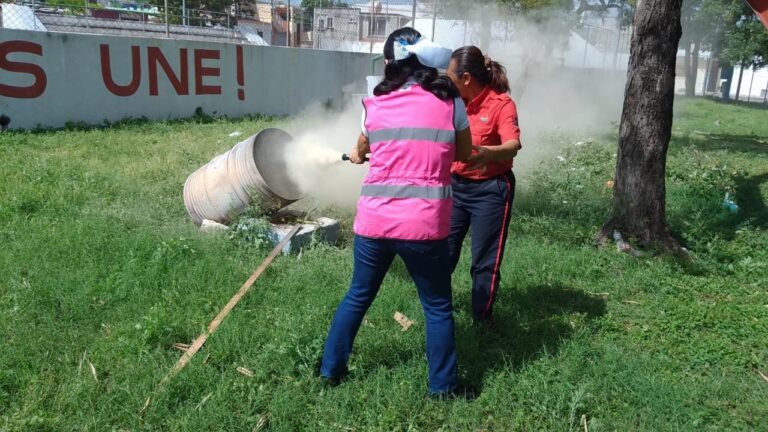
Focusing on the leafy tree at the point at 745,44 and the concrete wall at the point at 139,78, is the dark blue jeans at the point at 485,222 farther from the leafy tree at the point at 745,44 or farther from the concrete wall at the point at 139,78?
the leafy tree at the point at 745,44

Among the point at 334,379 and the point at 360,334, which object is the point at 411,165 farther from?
the point at 360,334

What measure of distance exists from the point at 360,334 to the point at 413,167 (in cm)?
134

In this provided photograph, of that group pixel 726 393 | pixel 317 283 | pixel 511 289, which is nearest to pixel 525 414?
pixel 726 393

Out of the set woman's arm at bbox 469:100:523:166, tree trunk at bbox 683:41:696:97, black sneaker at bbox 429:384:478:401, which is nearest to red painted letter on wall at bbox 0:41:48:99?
woman's arm at bbox 469:100:523:166

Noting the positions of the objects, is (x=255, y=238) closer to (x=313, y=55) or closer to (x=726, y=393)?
(x=726, y=393)

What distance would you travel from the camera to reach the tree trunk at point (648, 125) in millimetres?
5254

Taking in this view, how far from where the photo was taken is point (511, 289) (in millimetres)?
4395

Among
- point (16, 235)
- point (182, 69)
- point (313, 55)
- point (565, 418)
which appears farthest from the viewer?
point (313, 55)

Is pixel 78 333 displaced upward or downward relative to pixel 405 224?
downward

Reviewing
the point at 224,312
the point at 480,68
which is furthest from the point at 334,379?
the point at 480,68

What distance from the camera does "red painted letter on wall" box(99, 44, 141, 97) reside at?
1063 cm

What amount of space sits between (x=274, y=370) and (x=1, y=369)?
1.42 meters

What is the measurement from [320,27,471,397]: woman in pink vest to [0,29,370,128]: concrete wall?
914 centimetres

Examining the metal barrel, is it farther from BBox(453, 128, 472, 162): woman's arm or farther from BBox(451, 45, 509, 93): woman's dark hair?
BBox(453, 128, 472, 162): woman's arm
